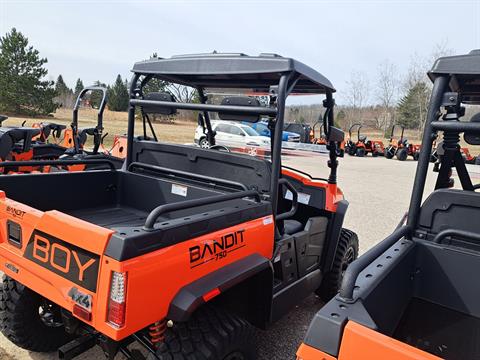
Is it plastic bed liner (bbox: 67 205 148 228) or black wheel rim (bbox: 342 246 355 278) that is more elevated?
plastic bed liner (bbox: 67 205 148 228)

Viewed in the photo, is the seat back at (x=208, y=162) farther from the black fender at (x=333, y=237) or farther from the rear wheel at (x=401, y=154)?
the rear wheel at (x=401, y=154)

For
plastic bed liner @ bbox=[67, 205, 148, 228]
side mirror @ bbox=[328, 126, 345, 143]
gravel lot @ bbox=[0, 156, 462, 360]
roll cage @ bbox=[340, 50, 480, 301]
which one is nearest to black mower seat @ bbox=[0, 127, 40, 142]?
plastic bed liner @ bbox=[67, 205, 148, 228]

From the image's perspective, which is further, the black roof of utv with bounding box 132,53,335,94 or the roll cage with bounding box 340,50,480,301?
the black roof of utv with bounding box 132,53,335,94

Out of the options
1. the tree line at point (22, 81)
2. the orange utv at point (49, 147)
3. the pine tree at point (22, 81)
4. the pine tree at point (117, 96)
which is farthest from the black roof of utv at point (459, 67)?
the pine tree at point (117, 96)

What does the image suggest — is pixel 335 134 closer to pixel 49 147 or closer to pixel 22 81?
pixel 49 147

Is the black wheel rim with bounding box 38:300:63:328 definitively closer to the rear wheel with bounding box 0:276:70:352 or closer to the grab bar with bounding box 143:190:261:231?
the rear wheel with bounding box 0:276:70:352

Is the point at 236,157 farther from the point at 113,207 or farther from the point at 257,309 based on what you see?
the point at 113,207

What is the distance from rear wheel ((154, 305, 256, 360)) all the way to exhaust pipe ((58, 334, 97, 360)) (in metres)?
0.45

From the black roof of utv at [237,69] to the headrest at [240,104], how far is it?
184 millimetres

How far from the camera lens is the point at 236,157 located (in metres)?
3.04

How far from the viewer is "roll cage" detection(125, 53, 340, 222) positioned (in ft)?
8.55

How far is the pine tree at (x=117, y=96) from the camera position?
4359cm

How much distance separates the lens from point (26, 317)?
8.72 ft

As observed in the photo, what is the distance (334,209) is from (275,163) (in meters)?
1.21
